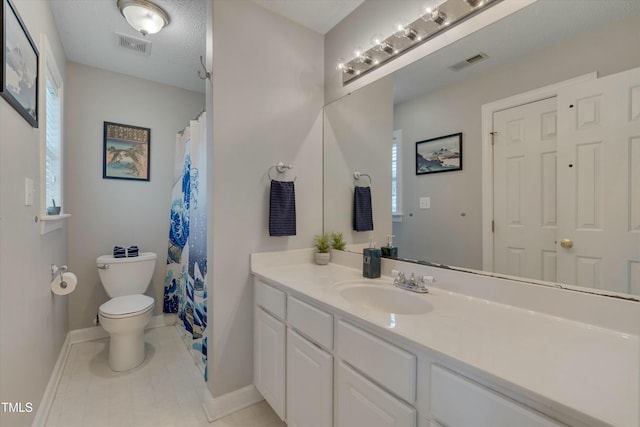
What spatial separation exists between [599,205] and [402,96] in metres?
1.00

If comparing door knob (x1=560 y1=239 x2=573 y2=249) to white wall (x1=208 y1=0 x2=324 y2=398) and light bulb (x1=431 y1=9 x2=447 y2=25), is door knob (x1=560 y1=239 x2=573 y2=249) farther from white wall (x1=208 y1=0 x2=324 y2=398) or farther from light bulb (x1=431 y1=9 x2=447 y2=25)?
white wall (x1=208 y1=0 x2=324 y2=398)

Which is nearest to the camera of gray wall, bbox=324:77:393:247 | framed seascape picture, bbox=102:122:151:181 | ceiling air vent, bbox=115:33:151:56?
gray wall, bbox=324:77:393:247

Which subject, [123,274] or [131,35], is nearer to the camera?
[131,35]

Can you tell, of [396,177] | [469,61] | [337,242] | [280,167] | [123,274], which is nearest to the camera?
[469,61]

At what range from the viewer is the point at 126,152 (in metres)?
2.72

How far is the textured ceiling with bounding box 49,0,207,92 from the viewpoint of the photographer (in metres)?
1.84

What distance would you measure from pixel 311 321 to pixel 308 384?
11.2 inches

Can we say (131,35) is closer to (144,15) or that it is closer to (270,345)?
(144,15)

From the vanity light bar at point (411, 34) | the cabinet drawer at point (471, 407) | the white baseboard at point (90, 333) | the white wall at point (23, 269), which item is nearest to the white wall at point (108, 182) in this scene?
the white baseboard at point (90, 333)

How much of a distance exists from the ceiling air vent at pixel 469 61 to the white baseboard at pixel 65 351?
270 centimetres

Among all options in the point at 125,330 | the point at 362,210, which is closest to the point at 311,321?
the point at 362,210

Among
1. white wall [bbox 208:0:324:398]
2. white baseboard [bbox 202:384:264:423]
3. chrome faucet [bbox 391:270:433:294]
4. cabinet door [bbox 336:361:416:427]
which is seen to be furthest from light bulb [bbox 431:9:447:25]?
white baseboard [bbox 202:384:264:423]

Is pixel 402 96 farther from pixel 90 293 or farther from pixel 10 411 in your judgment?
pixel 90 293

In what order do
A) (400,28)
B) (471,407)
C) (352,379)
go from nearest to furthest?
(471,407)
(352,379)
(400,28)
